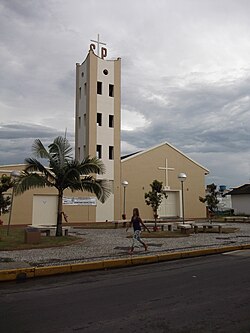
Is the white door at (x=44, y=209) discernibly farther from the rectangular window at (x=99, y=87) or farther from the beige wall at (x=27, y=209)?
the rectangular window at (x=99, y=87)

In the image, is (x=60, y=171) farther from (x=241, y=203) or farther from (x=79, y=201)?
(x=241, y=203)

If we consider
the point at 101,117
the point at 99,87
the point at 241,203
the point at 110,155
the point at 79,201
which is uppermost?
the point at 99,87

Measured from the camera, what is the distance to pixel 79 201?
33.7 meters

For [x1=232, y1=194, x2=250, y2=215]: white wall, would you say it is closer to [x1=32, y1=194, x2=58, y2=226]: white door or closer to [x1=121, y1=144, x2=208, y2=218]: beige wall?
[x1=121, y1=144, x2=208, y2=218]: beige wall

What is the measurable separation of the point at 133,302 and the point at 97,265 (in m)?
4.31

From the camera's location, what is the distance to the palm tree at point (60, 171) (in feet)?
61.3

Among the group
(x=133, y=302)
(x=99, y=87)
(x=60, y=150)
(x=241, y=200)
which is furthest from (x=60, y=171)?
(x=241, y=200)

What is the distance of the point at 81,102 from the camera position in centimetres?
3803

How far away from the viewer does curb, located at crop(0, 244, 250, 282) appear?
9883 mm

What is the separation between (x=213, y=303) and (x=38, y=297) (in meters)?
3.22

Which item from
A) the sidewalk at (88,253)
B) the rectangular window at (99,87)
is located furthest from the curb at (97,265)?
the rectangular window at (99,87)

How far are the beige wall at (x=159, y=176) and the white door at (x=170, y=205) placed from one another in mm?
894

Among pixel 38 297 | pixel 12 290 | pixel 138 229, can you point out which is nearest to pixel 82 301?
pixel 38 297

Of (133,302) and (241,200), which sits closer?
(133,302)
